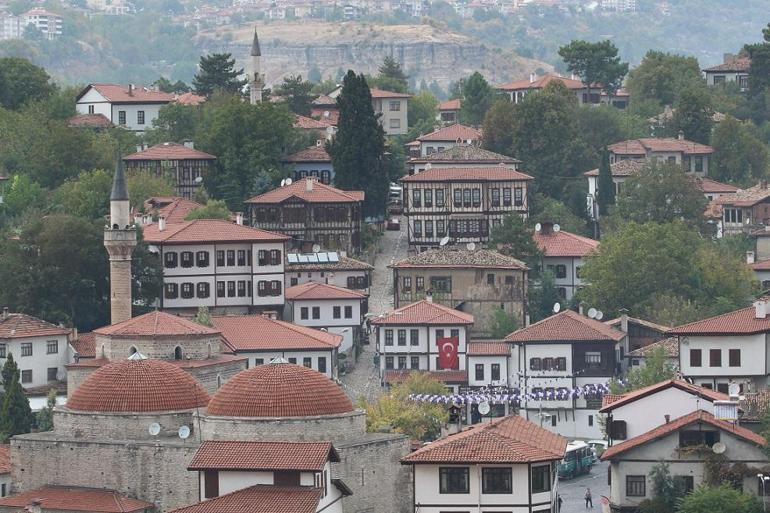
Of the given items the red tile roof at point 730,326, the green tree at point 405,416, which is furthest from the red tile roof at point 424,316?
the red tile roof at point 730,326

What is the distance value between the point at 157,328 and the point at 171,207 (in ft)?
87.2

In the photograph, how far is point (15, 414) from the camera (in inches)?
3772

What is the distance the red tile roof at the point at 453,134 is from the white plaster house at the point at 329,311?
3363 cm

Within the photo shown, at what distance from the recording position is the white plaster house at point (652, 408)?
256ft

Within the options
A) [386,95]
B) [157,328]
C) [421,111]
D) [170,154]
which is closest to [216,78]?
[386,95]

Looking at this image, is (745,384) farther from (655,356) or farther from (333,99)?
(333,99)

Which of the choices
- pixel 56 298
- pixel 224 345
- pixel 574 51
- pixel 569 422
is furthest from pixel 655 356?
pixel 574 51

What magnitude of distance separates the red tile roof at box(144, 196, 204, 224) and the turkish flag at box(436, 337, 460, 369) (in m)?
15.5

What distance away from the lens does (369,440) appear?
79250 millimetres

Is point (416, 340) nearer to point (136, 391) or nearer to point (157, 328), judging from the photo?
point (157, 328)

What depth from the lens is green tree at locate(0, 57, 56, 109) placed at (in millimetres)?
151375

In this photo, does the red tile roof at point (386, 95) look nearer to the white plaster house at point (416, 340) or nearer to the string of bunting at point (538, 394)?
the white plaster house at point (416, 340)

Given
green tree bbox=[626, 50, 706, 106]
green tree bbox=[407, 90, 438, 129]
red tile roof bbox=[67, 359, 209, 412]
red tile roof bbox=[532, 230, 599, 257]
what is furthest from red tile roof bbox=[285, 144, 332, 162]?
red tile roof bbox=[67, 359, 209, 412]

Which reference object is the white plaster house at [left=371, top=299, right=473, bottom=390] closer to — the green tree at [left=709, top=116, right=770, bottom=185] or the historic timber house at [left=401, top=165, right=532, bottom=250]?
the historic timber house at [left=401, top=165, right=532, bottom=250]
